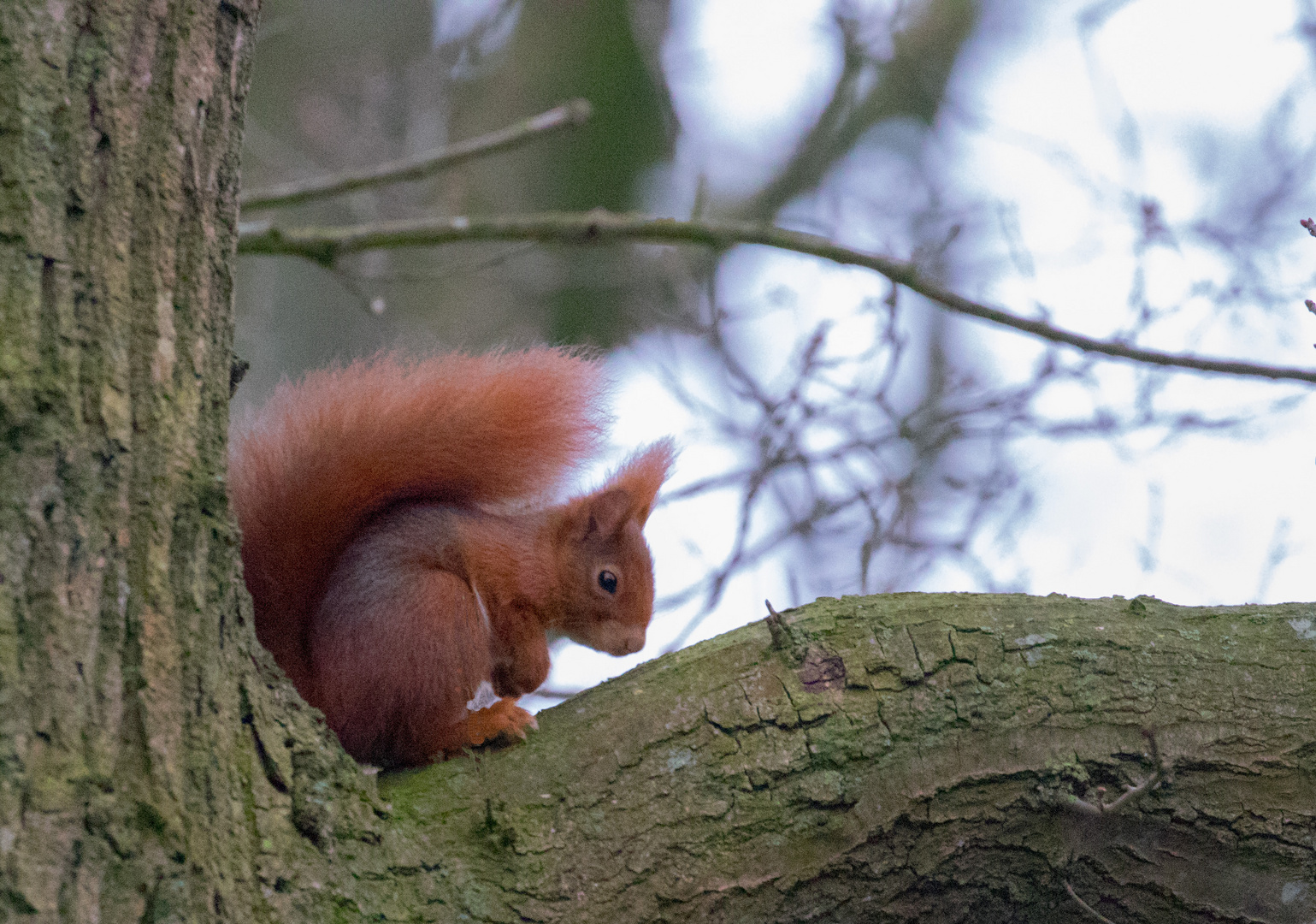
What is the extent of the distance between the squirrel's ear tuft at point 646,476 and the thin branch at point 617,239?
0.47 m

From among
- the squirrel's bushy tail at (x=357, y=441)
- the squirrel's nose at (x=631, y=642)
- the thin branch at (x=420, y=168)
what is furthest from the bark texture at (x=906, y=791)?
the thin branch at (x=420, y=168)

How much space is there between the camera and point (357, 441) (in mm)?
1645

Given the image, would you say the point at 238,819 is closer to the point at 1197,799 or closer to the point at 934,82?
the point at 1197,799

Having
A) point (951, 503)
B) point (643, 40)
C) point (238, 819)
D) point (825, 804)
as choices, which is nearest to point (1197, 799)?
point (825, 804)

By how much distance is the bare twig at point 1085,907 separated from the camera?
1329mm

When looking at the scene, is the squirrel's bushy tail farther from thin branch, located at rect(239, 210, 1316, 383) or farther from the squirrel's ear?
thin branch, located at rect(239, 210, 1316, 383)

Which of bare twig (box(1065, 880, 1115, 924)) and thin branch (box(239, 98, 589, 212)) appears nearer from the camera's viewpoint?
bare twig (box(1065, 880, 1115, 924))

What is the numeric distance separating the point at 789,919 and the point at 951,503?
2.04 meters

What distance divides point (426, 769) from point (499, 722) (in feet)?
0.40

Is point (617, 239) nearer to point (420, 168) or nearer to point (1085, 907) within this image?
point (420, 168)

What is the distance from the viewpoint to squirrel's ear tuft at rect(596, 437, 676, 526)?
222cm

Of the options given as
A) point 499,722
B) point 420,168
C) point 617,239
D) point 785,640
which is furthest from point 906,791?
point 420,168

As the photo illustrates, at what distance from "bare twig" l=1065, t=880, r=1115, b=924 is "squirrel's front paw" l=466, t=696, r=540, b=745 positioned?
68 centimetres

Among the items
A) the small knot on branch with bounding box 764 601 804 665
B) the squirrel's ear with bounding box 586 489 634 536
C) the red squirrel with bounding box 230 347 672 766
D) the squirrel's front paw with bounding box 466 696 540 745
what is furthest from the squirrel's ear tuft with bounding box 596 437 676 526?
the small knot on branch with bounding box 764 601 804 665
